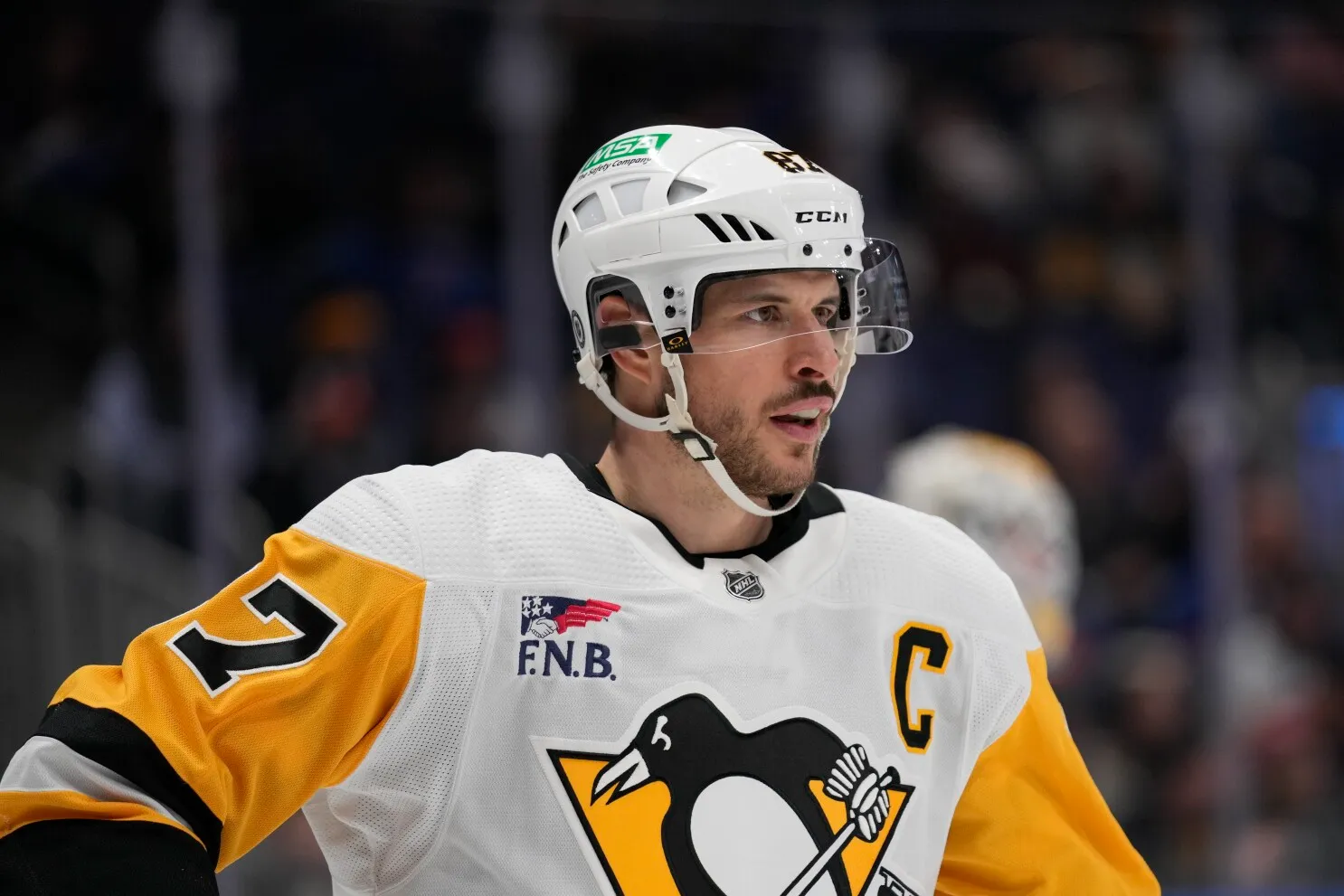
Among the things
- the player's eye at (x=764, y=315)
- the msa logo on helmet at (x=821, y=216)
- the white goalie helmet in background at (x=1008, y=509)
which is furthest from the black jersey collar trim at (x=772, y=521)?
the white goalie helmet in background at (x=1008, y=509)

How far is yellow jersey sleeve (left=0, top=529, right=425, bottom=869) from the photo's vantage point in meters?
1.68

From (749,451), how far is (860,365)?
3.10 meters

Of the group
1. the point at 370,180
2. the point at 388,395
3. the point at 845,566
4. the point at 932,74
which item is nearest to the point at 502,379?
the point at 388,395

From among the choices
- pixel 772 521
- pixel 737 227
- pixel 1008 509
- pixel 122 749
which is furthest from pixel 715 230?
pixel 1008 509

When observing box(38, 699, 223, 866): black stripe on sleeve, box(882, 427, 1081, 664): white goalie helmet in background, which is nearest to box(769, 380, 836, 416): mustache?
box(38, 699, 223, 866): black stripe on sleeve

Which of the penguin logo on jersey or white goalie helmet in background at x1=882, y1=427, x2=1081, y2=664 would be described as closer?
the penguin logo on jersey

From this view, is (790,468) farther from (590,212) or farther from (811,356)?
(590,212)

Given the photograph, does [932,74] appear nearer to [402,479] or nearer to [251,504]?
[251,504]

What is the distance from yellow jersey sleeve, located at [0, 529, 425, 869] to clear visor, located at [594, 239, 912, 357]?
43 cm

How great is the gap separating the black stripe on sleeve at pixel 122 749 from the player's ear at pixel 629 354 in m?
0.73

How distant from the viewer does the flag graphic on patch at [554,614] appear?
1898mm

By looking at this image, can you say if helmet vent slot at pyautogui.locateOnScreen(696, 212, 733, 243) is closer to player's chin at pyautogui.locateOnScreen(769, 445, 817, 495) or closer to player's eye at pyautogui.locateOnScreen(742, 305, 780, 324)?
player's eye at pyautogui.locateOnScreen(742, 305, 780, 324)

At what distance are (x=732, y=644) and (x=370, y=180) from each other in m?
3.41

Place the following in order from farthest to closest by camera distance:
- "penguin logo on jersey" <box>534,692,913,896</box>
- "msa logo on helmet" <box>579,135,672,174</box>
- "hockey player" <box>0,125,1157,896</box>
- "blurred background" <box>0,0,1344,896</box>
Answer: "blurred background" <box>0,0,1344,896</box>, "msa logo on helmet" <box>579,135,672,174</box>, "penguin logo on jersey" <box>534,692,913,896</box>, "hockey player" <box>0,125,1157,896</box>
